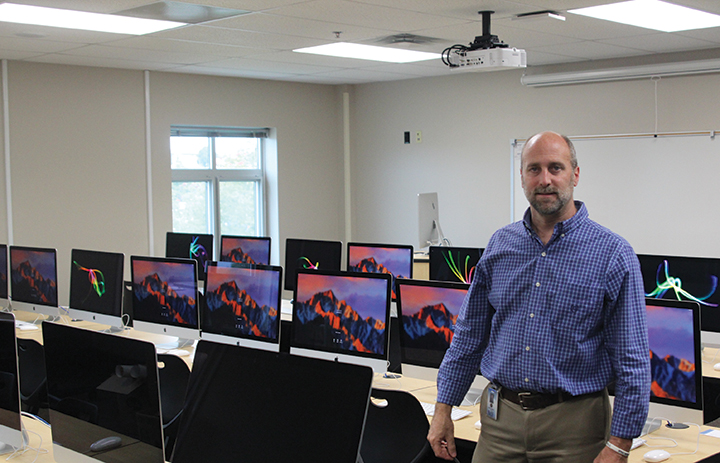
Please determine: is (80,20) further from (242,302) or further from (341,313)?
(341,313)

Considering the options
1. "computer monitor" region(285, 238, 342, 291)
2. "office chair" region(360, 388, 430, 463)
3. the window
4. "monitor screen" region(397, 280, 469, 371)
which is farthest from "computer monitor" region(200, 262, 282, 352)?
the window

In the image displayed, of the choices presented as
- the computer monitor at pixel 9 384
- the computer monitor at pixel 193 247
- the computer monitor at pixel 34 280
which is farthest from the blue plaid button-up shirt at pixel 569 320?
the computer monitor at pixel 193 247

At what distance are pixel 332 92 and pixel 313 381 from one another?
7506mm

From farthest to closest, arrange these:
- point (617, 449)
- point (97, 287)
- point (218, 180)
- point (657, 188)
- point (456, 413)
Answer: point (218, 180)
point (657, 188)
point (97, 287)
point (456, 413)
point (617, 449)

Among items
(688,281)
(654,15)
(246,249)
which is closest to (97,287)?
(246,249)

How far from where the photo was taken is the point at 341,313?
3.17 metres

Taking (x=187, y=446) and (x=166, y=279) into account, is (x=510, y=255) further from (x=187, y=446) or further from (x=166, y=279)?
(x=166, y=279)

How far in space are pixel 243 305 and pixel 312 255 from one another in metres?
1.51

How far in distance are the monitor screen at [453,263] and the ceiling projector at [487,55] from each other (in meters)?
1.17

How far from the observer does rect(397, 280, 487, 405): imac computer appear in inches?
117

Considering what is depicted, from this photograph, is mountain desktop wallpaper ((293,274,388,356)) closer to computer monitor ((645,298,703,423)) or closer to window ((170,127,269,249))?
computer monitor ((645,298,703,423))

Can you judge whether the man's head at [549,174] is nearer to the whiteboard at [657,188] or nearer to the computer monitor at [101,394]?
the computer monitor at [101,394]

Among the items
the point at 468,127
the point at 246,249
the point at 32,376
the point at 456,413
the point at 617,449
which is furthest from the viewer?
the point at 468,127

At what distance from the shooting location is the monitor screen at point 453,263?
4.33 meters
